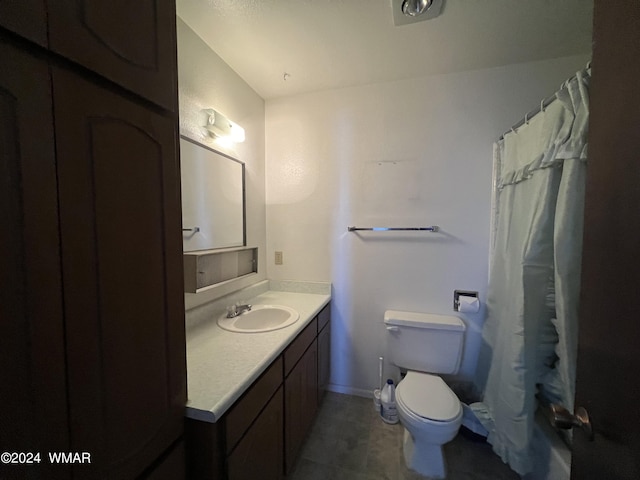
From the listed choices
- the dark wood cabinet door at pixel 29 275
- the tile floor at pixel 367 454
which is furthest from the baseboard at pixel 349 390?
the dark wood cabinet door at pixel 29 275

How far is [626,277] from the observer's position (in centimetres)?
47

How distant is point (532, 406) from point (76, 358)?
71.2 inches

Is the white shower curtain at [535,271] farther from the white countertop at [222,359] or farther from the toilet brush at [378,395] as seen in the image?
the white countertop at [222,359]

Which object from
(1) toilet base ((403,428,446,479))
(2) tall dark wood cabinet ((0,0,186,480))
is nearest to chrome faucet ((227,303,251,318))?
(2) tall dark wood cabinet ((0,0,186,480))

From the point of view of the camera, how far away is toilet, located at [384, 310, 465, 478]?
4.25ft

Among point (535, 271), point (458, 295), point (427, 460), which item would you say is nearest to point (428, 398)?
point (427, 460)

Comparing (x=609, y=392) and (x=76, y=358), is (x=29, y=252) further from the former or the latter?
(x=609, y=392)

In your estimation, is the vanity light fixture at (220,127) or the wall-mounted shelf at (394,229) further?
the wall-mounted shelf at (394,229)

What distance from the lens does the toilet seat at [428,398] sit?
1298 mm

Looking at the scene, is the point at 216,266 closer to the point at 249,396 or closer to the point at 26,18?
the point at 249,396

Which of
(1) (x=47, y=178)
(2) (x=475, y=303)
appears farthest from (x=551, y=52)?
(1) (x=47, y=178)

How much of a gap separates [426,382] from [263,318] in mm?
1127

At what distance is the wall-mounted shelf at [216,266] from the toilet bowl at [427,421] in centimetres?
131

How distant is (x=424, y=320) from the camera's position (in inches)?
67.3
